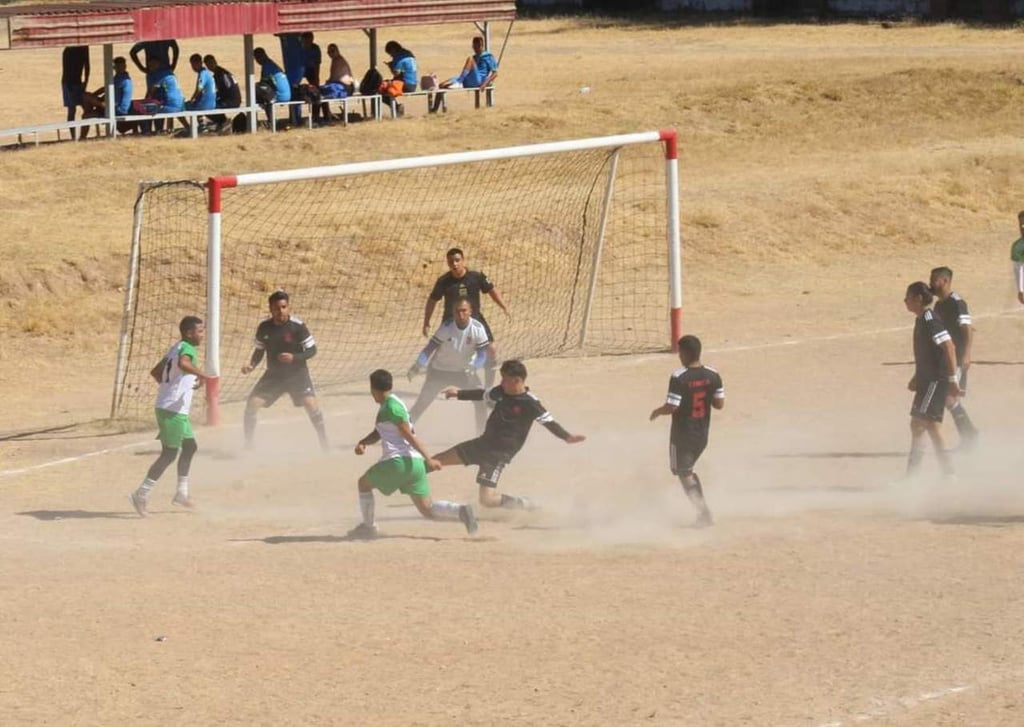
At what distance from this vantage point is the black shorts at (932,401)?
47.6 feet

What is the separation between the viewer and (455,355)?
16.0 m

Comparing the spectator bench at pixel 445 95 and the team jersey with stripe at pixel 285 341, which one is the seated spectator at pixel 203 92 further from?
the team jersey with stripe at pixel 285 341

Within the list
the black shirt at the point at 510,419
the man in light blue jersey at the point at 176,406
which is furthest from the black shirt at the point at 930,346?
the man in light blue jersey at the point at 176,406

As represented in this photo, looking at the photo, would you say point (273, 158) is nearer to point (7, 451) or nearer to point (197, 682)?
point (7, 451)

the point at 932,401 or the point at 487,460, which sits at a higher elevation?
the point at 932,401

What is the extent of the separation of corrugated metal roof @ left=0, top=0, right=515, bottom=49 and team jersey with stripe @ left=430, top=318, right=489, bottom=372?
12.6m

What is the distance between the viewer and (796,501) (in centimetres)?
1451

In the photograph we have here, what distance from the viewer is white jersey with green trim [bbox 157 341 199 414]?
46.3ft

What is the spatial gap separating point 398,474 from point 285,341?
11.2 ft

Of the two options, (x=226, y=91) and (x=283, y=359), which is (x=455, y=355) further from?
(x=226, y=91)

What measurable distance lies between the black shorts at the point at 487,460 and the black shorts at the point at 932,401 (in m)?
3.61

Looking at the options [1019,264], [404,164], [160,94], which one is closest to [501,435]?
[404,164]

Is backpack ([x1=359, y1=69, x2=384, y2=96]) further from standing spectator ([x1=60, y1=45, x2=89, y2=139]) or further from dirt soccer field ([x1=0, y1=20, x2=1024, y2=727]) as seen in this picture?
standing spectator ([x1=60, y1=45, x2=89, y2=139])

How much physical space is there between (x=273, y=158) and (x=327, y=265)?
4569 millimetres
